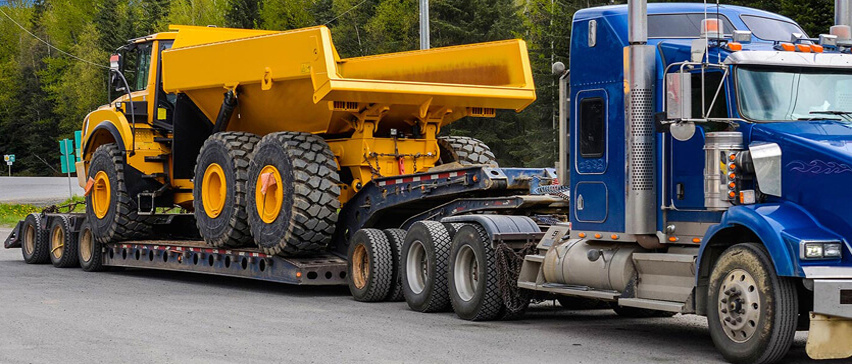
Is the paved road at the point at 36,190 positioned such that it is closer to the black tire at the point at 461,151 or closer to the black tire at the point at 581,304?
the black tire at the point at 461,151

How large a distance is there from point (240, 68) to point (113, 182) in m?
3.87

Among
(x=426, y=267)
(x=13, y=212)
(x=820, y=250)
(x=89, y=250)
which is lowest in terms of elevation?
(x=13, y=212)

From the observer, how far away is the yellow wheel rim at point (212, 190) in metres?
16.6

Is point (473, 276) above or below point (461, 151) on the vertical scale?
below

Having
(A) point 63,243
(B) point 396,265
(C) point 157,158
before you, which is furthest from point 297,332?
(A) point 63,243

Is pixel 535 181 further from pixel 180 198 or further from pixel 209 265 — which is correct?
pixel 180 198

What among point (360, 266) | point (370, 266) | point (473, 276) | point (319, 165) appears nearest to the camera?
point (473, 276)

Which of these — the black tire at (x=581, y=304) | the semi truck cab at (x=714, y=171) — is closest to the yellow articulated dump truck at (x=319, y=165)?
the black tire at (x=581, y=304)

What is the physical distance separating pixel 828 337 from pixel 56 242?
15.5 meters

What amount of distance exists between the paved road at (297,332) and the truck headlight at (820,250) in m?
1.11

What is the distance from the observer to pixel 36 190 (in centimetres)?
6122

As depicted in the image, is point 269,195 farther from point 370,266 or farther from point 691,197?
point 691,197

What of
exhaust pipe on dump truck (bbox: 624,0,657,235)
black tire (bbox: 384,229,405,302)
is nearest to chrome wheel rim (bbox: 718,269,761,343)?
exhaust pipe on dump truck (bbox: 624,0,657,235)

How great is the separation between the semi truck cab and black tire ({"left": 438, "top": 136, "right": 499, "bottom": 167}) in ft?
16.7
